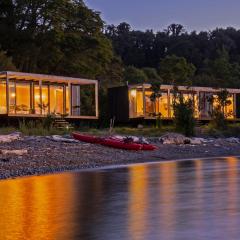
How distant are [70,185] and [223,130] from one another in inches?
1096

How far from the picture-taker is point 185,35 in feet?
362

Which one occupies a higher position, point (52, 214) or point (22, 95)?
point (22, 95)

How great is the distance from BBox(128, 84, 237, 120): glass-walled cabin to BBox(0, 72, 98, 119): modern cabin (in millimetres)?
3392

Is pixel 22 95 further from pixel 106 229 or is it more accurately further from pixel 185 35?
pixel 185 35

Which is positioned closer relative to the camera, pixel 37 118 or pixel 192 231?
pixel 192 231

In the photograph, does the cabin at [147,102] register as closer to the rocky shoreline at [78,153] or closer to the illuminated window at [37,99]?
the illuminated window at [37,99]

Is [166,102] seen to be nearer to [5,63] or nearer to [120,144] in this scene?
[5,63]

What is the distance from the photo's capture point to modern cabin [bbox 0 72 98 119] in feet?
125

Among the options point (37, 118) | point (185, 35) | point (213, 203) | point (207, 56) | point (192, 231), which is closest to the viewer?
point (192, 231)

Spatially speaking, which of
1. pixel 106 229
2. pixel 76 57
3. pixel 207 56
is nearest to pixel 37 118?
pixel 76 57

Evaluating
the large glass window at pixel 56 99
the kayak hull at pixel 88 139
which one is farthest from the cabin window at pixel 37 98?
the kayak hull at pixel 88 139

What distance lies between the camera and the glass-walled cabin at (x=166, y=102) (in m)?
46.2

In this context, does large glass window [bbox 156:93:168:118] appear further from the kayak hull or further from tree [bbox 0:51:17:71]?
the kayak hull

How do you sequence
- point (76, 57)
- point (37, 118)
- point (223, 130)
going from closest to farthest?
point (37, 118)
point (223, 130)
point (76, 57)
